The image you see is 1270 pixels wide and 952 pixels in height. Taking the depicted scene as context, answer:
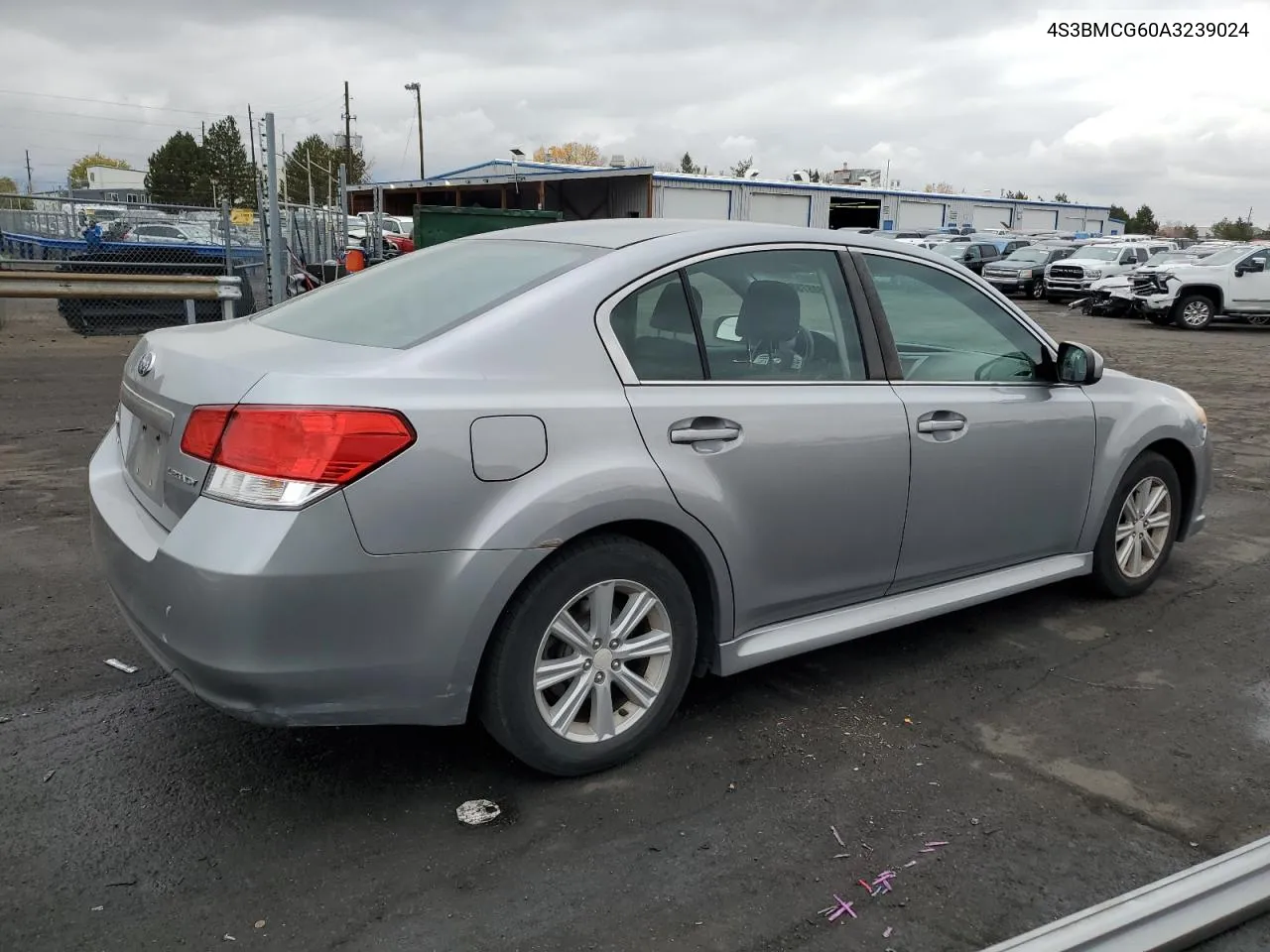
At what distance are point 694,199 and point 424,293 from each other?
40.5 m

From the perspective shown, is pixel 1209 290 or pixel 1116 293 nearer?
pixel 1209 290

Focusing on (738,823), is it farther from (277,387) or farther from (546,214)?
(546,214)

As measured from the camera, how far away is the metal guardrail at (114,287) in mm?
11047

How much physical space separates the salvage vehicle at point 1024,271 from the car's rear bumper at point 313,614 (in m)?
31.8

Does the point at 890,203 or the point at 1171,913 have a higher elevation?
the point at 890,203

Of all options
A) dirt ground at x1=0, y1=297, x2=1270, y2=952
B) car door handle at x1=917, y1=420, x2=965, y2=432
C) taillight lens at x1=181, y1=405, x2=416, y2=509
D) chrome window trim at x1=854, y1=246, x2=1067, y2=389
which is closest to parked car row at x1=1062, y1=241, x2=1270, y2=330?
dirt ground at x1=0, y1=297, x2=1270, y2=952

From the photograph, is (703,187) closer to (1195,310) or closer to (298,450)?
(1195,310)

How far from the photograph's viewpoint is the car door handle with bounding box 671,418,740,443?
324cm

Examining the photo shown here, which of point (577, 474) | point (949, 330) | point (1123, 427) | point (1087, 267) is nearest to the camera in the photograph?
point (577, 474)

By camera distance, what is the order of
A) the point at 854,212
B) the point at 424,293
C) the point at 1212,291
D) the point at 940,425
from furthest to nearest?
the point at 854,212 → the point at 1212,291 → the point at 940,425 → the point at 424,293

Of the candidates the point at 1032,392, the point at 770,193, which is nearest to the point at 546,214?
the point at 1032,392

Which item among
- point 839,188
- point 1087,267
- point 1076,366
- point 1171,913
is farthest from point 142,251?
point 839,188

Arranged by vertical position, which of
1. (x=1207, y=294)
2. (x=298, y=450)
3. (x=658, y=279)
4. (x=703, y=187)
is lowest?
(x=1207, y=294)

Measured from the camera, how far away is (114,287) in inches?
452
